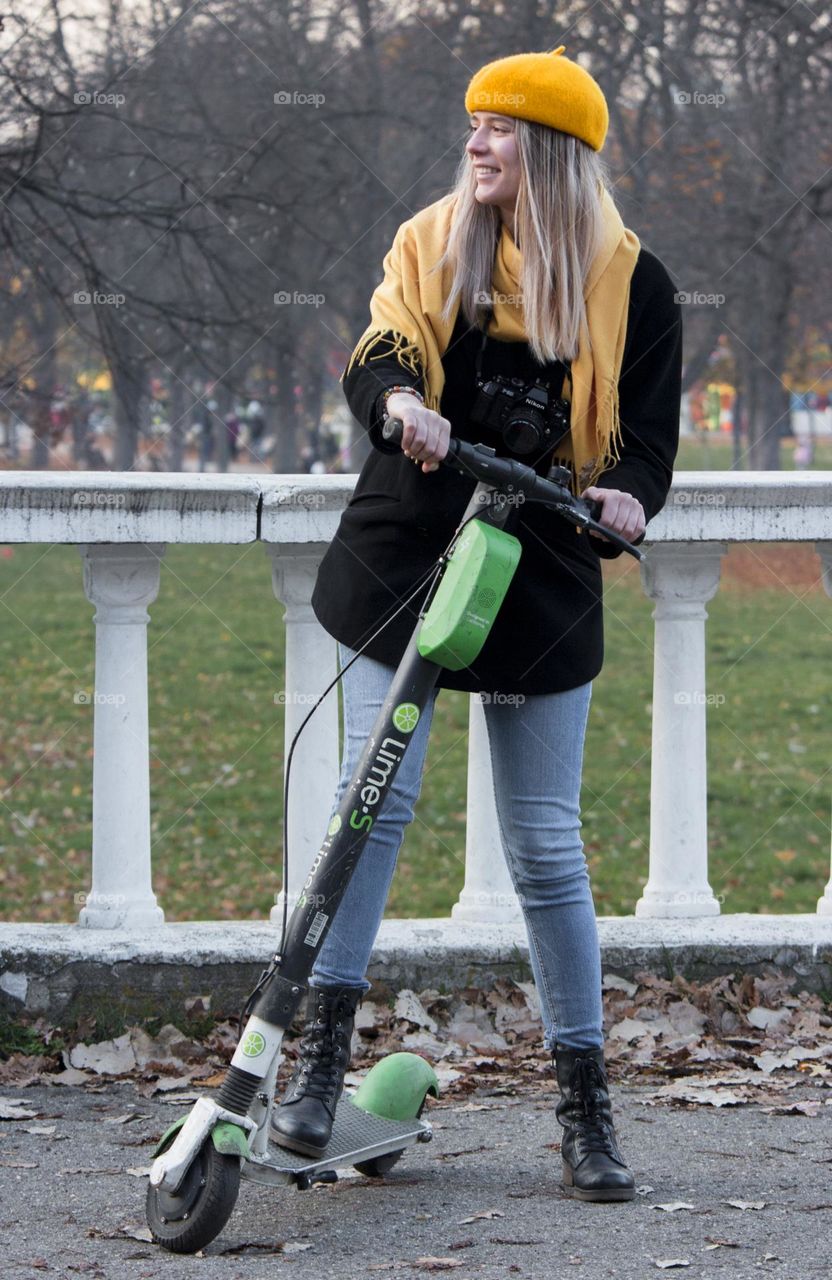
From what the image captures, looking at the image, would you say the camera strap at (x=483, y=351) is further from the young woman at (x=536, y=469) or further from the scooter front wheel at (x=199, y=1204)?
the scooter front wheel at (x=199, y=1204)

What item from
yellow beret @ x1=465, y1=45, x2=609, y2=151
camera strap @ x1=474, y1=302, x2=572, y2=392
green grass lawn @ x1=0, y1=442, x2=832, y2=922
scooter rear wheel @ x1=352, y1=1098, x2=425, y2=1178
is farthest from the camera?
green grass lawn @ x1=0, y1=442, x2=832, y2=922

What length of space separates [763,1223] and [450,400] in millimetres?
1463

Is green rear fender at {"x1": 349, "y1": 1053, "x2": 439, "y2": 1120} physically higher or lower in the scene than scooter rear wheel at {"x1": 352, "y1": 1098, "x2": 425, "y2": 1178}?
higher

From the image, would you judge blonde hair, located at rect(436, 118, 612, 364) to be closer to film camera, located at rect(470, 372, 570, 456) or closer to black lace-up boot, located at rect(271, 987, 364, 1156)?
film camera, located at rect(470, 372, 570, 456)

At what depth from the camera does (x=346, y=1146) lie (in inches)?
118

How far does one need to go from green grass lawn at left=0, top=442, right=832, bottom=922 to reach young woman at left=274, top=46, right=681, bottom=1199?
2.84 meters

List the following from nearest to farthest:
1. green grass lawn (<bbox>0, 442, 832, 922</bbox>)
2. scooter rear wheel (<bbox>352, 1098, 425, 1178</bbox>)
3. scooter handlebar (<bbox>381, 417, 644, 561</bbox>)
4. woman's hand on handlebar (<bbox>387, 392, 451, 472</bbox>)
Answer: woman's hand on handlebar (<bbox>387, 392, 451, 472</bbox>) → scooter handlebar (<bbox>381, 417, 644, 561</bbox>) → scooter rear wheel (<bbox>352, 1098, 425, 1178</bbox>) → green grass lawn (<bbox>0, 442, 832, 922</bbox>)

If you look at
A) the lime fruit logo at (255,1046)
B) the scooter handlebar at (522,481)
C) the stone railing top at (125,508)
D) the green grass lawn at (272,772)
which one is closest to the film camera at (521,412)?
the scooter handlebar at (522,481)

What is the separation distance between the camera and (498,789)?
3.13m

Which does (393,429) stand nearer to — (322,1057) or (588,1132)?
(322,1057)

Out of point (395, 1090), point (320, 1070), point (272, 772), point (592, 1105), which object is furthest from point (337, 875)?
point (272, 772)

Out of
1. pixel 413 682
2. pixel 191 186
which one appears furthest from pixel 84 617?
pixel 413 682

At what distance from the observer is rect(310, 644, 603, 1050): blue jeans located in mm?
3043

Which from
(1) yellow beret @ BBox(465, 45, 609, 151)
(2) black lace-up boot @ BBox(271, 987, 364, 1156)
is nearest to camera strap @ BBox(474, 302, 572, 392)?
(1) yellow beret @ BBox(465, 45, 609, 151)
